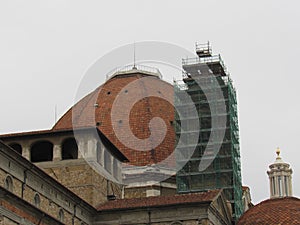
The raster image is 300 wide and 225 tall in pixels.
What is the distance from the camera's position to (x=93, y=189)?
127 ft

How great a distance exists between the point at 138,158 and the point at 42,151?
30.3ft

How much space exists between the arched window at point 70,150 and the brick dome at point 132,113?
8812 millimetres

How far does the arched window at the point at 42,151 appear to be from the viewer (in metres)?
39.2

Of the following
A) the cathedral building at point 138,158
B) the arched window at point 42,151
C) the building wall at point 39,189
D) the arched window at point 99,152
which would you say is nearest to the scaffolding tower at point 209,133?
the cathedral building at point 138,158

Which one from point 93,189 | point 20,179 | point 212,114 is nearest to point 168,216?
point 93,189

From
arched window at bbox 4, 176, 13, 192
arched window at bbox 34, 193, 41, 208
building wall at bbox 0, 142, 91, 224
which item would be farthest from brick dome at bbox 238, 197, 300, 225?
arched window at bbox 4, 176, 13, 192

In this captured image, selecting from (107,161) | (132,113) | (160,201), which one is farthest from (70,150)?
(132,113)

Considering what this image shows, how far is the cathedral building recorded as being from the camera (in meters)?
33.8

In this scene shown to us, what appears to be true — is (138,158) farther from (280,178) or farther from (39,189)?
(39,189)

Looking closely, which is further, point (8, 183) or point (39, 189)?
point (39, 189)

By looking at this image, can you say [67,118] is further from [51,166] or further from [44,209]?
[44,209]

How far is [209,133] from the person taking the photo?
46.3 m

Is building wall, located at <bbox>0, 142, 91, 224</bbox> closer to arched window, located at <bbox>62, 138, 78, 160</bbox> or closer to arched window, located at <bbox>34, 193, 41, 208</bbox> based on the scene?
arched window, located at <bbox>34, 193, 41, 208</bbox>

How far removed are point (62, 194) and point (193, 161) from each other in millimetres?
12484
